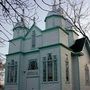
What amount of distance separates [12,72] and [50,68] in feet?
19.0

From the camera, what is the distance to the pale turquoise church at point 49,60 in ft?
61.3

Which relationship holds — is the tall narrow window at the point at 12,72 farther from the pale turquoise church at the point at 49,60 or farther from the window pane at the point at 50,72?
the window pane at the point at 50,72

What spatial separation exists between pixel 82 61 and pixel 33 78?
6274 millimetres

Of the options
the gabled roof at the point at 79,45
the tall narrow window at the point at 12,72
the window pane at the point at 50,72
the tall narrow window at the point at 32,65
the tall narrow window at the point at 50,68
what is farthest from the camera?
the tall narrow window at the point at 12,72

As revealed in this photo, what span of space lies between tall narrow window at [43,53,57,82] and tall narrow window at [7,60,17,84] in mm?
4568

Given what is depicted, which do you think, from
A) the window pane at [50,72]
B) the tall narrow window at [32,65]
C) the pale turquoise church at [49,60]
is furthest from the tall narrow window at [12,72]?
A: the window pane at [50,72]

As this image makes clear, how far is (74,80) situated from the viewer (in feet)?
68.1

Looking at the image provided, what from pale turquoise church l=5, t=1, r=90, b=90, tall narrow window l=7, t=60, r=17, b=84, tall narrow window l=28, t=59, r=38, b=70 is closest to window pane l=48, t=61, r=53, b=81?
pale turquoise church l=5, t=1, r=90, b=90

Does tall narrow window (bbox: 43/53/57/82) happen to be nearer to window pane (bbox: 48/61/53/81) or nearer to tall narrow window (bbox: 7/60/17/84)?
window pane (bbox: 48/61/53/81)

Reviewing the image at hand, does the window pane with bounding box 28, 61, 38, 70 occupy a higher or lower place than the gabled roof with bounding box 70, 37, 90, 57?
lower

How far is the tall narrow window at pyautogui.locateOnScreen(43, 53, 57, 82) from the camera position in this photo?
18469 mm

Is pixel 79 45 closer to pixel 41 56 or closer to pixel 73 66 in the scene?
pixel 73 66

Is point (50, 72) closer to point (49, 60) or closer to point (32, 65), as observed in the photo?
point (49, 60)

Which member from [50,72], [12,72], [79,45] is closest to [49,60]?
[50,72]
